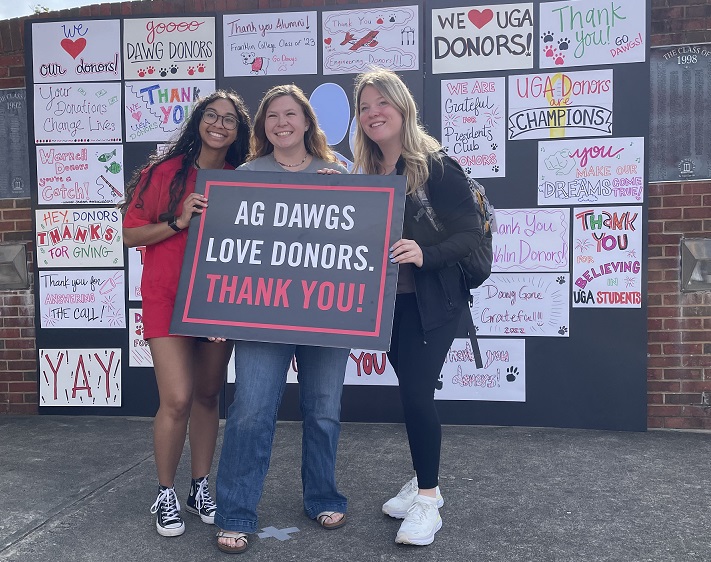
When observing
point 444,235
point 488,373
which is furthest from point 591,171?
point 444,235

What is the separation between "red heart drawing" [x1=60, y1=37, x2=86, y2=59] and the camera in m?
4.89

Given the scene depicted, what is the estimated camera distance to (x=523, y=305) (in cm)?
461

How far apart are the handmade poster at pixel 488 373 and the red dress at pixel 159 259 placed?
220 cm

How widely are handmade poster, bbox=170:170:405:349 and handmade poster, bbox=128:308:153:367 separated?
2179 millimetres

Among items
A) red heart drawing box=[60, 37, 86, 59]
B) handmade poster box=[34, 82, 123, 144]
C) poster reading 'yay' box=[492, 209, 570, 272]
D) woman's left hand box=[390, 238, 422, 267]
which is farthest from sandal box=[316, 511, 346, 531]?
red heart drawing box=[60, 37, 86, 59]

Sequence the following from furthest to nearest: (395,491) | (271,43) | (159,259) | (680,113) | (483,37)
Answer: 1. (271,43)
2. (483,37)
3. (680,113)
4. (395,491)
5. (159,259)

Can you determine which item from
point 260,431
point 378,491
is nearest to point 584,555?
point 378,491

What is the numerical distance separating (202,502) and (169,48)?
3164mm

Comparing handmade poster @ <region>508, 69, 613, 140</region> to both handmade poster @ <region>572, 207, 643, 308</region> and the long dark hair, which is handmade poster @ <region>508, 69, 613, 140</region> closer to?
handmade poster @ <region>572, 207, 643, 308</region>

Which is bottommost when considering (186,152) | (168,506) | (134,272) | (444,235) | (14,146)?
(168,506)

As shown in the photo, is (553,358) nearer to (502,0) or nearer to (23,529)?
(502,0)

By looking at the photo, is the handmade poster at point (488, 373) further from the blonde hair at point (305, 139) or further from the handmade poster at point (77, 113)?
the handmade poster at point (77, 113)

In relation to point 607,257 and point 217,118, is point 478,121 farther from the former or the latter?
point 217,118

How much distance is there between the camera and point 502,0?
14.9ft
